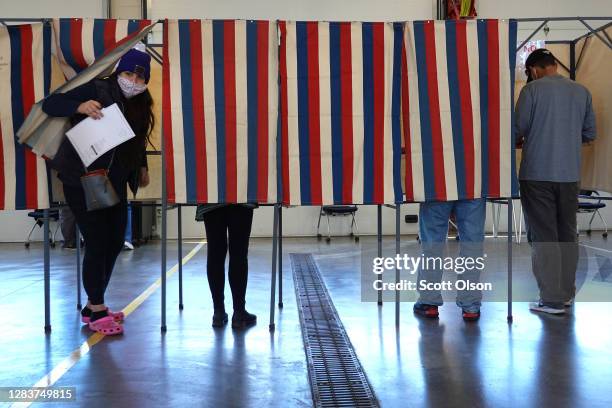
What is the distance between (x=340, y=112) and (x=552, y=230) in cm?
154

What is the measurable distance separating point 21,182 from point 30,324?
873 millimetres

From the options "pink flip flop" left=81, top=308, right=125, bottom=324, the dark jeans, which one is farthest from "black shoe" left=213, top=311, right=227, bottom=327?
the dark jeans

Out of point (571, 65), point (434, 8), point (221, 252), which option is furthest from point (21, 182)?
point (434, 8)

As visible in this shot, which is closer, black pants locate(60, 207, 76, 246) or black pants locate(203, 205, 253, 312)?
black pants locate(203, 205, 253, 312)

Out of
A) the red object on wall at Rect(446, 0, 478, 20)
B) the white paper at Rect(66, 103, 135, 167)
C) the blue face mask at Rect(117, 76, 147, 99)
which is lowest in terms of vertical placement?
the white paper at Rect(66, 103, 135, 167)

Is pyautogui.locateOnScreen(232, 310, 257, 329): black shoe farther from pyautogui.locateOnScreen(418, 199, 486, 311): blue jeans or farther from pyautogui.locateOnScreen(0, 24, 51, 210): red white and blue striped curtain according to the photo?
pyautogui.locateOnScreen(0, 24, 51, 210): red white and blue striped curtain

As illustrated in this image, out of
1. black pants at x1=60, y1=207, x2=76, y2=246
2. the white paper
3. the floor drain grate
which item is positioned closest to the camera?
the floor drain grate

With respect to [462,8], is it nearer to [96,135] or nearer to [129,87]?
[129,87]

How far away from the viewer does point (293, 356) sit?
2926 millimetres

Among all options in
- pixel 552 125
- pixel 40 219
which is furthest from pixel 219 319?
pixel 40 219

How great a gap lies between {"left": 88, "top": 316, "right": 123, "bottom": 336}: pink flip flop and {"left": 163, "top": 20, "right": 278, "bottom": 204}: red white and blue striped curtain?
2.51 ft

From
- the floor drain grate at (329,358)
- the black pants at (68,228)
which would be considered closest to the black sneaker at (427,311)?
the floor drain grate at (329,358)

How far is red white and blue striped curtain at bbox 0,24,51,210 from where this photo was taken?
11.3 feet

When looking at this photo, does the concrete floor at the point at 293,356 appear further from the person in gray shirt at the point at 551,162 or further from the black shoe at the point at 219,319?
the person in gray shirt at the point at 551,162
